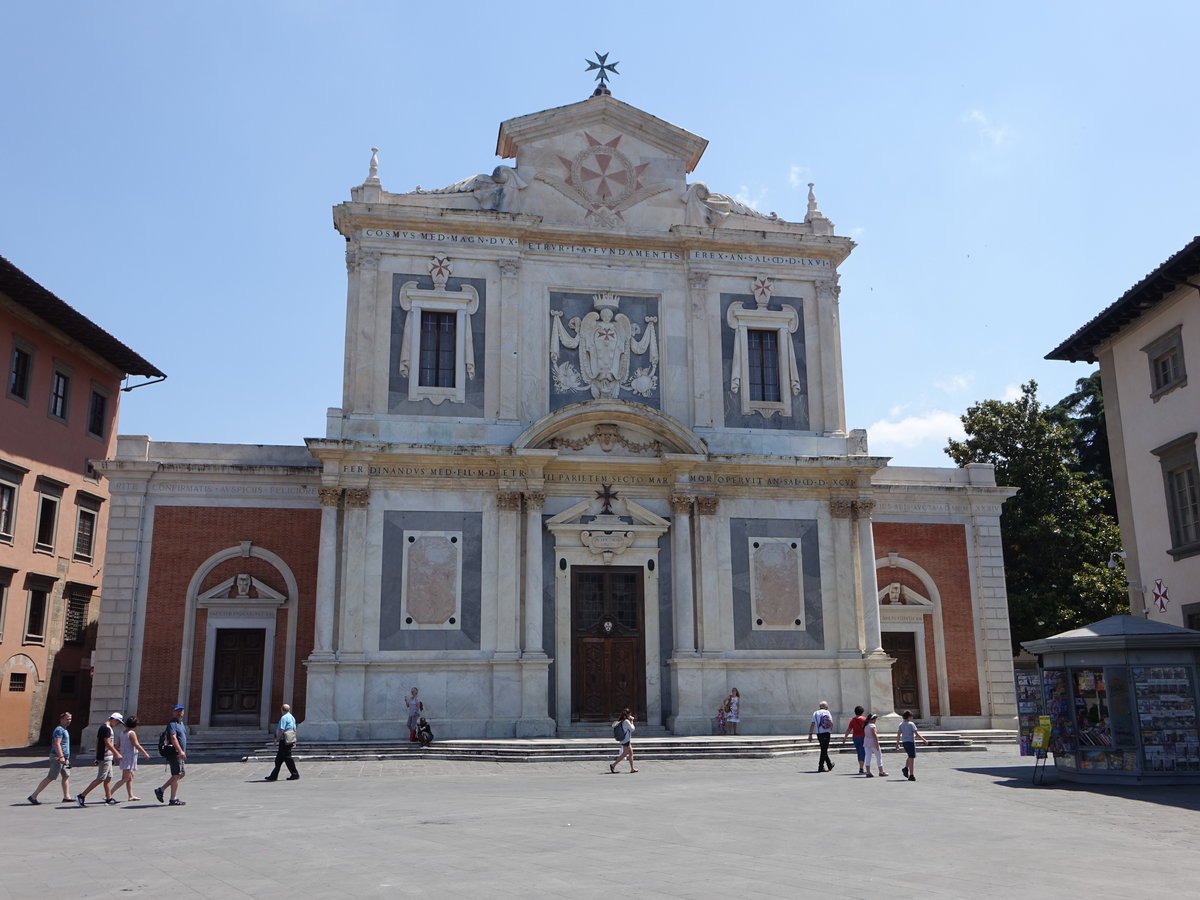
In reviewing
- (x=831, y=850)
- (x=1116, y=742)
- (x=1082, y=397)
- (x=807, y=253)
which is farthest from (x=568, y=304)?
(x=1082, y=397)

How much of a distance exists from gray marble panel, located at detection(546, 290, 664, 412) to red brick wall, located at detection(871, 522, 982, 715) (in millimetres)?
7909

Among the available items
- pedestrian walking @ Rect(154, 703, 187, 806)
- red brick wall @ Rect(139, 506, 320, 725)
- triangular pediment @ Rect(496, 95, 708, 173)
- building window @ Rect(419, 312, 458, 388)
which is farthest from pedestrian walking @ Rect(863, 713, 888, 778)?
triangular pediment @ Rect(496, 95, 708, 173)

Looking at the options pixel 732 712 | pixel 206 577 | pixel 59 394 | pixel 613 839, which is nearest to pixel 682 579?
pixel 732 712

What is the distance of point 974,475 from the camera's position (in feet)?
105

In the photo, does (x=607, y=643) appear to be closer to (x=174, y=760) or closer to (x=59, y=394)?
(x=174, y=760)

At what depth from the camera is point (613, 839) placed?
38.7ft

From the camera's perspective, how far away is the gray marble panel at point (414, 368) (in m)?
27.6

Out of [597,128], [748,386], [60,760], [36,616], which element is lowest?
[60,760]

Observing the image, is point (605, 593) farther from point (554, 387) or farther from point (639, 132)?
point (639, 132)

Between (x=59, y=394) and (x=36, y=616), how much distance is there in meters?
6.96

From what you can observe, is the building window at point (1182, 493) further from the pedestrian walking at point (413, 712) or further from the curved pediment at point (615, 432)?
the pedestrian walking at point (413, 712)

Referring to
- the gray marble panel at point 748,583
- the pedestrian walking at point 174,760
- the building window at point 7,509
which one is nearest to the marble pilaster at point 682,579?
the gray marble panel at point 748,583

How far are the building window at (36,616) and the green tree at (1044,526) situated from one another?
31.5 metres

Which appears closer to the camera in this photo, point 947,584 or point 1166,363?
point 1166,363
